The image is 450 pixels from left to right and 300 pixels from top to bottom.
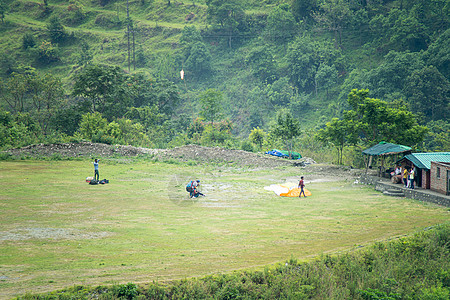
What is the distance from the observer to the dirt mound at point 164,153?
4128 centimetres

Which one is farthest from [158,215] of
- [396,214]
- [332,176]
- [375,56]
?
[375,56]

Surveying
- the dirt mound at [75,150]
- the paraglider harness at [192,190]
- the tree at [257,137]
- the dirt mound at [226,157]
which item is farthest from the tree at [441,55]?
the paraglider harness at [192,190]

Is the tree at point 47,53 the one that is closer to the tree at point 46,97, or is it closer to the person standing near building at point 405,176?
the tree at point 46,97

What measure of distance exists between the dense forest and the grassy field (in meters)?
17.6

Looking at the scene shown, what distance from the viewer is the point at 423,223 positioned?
811 inches

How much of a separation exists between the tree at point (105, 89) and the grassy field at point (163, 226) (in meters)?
31.8

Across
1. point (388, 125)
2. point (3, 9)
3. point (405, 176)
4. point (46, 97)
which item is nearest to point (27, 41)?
point (3, 9)

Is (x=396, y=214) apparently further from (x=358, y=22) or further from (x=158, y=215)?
(x=358, y=22)

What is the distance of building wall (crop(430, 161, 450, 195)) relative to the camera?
2527cm

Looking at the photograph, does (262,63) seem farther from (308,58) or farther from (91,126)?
(91,126)

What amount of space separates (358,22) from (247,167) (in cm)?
6529

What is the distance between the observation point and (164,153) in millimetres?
46750

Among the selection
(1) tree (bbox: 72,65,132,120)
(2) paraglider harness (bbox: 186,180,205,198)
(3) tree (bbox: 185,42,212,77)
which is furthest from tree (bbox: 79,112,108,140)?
(3) tree (bbox: 185,42,212,77)

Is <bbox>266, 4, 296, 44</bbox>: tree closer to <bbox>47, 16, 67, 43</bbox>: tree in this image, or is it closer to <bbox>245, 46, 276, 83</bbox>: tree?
<bbox>245, 46, 276, 83</bbox>: tree
